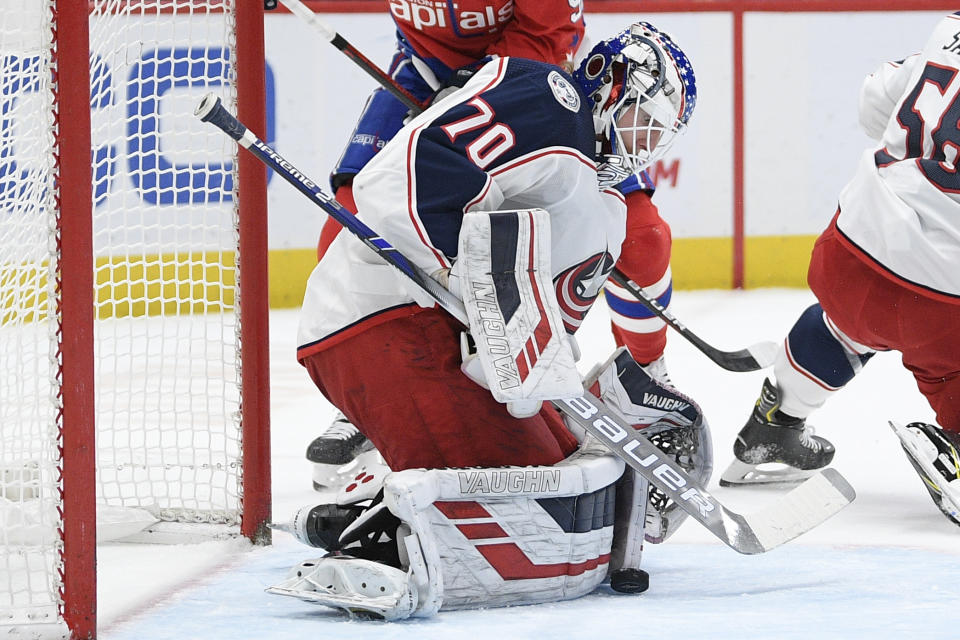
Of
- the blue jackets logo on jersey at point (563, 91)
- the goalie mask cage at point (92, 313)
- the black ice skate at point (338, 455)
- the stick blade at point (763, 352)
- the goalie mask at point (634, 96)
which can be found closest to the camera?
the goalie mask cage at point (92, 313)

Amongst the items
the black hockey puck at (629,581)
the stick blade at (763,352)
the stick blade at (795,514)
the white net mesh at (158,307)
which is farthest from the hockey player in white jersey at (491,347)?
the stick blade at (763,352)

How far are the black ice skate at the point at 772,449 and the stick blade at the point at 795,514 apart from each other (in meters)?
0.65

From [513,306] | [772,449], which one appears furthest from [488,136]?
[772,449]

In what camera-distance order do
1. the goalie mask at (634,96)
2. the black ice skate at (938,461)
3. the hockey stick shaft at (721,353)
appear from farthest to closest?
the hockey stick shaft at (721,353) < the black ice skate at (938,461) < the goalie mask at (634,96)

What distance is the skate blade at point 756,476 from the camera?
9.05ft

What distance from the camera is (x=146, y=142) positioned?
12.2ft

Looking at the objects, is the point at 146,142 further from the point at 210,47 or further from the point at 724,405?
the point at 724,405

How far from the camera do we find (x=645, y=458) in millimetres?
1882

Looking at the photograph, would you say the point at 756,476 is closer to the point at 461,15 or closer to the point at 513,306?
the point at 461,15

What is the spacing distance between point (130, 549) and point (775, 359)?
131 centimetres

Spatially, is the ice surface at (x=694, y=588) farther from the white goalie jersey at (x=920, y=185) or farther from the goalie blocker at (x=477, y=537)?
the white goalie jersey at (x=920, y=185)

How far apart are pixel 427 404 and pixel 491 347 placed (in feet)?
0.63

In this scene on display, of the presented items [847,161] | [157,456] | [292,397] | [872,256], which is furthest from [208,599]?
[847,161]

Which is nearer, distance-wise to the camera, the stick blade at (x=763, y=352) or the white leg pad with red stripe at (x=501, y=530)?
the white leg pad with red stripe at (x=501, y=530)
